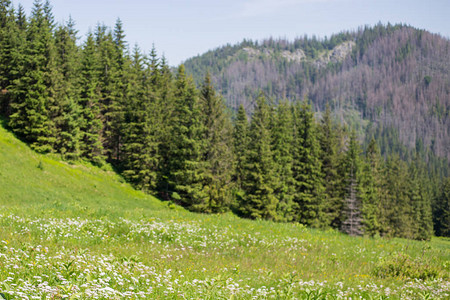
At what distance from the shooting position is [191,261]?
10.3 meters

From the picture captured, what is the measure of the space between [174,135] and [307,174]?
1963 cm

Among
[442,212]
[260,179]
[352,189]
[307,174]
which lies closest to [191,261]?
[260,179]

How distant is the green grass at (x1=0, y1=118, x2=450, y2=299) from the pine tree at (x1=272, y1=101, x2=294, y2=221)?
26554 millimetres

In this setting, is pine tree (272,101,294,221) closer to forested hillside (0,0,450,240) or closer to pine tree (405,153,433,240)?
forested hillside (0,0,450,240)

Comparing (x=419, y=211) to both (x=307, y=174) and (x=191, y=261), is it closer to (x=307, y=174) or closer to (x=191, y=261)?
(x=307, y=174)

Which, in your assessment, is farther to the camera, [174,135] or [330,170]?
[330,170]

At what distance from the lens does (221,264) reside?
10.2m

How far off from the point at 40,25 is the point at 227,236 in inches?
2088

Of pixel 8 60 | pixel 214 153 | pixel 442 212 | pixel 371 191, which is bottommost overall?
pixel 442 212

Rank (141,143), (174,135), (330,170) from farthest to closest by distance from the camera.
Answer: (330,170) < (141,143) < (174,135)

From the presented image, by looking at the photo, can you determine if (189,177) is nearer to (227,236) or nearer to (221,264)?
(227,236)

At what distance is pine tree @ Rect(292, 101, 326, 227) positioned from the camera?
47.8 meters

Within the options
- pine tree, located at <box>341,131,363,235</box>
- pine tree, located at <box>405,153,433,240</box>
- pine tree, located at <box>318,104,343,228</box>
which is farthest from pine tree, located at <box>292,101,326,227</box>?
pine tree, located at <box>405,153,433,240</box>

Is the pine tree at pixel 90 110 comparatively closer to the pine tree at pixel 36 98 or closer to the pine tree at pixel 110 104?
the pine tree at pixel 110 104
